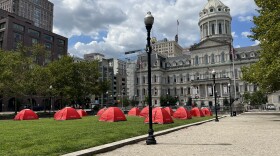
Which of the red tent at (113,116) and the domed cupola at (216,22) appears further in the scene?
the domed cupola at (216,22)

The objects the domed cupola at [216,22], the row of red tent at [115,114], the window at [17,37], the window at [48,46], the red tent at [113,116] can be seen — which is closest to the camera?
the row of red tent at [115,114]

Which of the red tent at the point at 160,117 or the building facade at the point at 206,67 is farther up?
the building facade at the point at 206,67

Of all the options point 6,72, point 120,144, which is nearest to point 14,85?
point 6,72

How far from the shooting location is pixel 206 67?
328 feet

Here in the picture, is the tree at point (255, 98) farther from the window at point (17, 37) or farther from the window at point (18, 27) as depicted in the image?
the window at point (18, 27)

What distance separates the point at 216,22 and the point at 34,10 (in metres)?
103

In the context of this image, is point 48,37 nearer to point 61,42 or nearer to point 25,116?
point 61,42

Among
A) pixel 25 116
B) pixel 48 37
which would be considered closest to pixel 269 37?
pixel 25 116

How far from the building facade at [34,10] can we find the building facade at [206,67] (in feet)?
242

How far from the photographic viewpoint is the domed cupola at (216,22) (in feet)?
347

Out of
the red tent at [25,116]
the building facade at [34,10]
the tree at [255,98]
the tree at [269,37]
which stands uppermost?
the building facade at [34,10]

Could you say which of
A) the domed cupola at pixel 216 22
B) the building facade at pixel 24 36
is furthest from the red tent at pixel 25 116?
the domed cupola at pixel 216 22

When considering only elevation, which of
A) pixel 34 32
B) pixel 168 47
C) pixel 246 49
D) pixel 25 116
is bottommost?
pixel 25 116

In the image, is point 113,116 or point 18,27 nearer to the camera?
point 113,116
